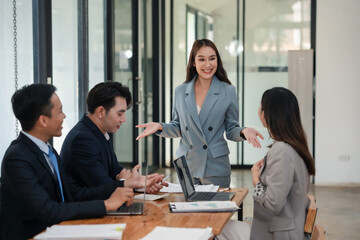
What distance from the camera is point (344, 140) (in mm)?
8055

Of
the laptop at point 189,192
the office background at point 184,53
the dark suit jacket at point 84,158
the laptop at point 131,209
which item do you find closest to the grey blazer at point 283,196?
the laptop at point 189,192

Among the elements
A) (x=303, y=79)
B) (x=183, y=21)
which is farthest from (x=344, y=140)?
(x=183, y=21)

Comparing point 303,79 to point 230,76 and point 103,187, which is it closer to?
point 230,76

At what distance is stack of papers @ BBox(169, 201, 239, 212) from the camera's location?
277 cm

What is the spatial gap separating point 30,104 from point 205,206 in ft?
3.34

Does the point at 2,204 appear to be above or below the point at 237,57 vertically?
below

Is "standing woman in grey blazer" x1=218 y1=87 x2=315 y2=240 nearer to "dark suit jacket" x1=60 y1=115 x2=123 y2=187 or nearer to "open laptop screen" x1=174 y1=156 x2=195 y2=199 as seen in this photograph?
"open laptop screen" x1=174 y1=156 x2=195 y2=199

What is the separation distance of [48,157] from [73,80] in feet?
8.59

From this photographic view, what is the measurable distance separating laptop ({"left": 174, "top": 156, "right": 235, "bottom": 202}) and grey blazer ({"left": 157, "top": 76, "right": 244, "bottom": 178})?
50cm

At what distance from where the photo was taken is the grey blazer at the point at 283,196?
2.65 m

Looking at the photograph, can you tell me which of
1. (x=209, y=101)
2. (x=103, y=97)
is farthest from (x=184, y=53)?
(x=103, y=97)

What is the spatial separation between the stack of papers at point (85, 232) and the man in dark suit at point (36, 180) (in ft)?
0.54

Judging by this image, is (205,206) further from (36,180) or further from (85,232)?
(36,180)

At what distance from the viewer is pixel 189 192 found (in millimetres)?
3088
